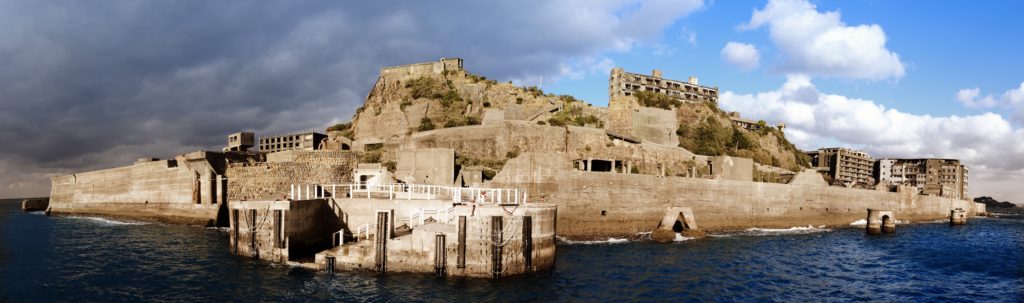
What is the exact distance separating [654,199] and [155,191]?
52300 mm

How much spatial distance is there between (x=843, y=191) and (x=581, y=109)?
3337 centimetres

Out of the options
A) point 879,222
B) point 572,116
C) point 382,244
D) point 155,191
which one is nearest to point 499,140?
point 572,116

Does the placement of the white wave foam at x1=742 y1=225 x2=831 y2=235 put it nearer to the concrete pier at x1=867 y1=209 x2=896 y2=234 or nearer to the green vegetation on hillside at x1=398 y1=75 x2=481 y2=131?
the concrete pier at x1=867 y1=209 x2=896 y2=234

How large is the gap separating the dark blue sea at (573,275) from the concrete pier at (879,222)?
9.73m

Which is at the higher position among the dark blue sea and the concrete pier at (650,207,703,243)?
the concrete pier at (650,207,703,243)

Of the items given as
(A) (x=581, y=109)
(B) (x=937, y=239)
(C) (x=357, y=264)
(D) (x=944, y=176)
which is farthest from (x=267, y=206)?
(D) (x=944, y=176)

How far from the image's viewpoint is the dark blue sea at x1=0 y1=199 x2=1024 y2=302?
24000 millimetres

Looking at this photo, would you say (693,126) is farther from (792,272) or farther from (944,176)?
(944,176)

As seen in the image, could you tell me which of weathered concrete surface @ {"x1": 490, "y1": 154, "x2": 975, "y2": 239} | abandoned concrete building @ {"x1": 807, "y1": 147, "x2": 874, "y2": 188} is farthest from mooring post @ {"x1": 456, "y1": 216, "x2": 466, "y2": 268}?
abandoned concrete building @ {"x1": 807, "y1": 147, "x2": 874, "y2": 188}

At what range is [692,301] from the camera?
24953 millimetres

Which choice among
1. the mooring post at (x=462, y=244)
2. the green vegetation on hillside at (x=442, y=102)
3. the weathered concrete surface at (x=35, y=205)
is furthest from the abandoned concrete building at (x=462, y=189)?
the weathered concrete surface at (x=35, y=205)

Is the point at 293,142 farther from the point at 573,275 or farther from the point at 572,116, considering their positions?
the point at 573,275

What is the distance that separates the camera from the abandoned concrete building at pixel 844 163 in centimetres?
13350

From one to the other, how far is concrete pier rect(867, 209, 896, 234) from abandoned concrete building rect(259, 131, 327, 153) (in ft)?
241
